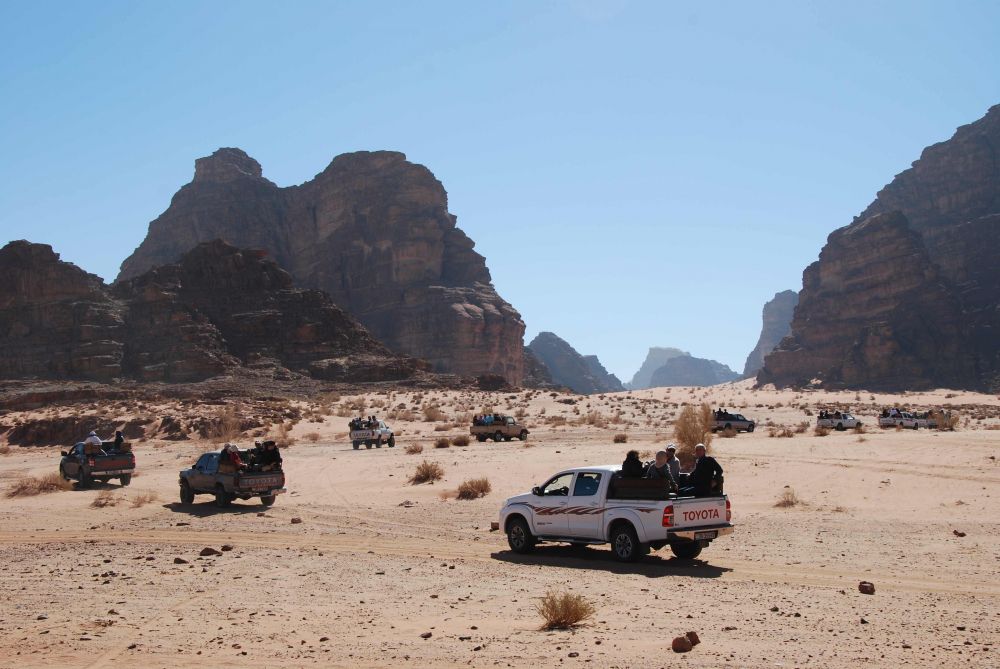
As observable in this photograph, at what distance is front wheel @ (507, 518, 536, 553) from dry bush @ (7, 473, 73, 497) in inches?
676

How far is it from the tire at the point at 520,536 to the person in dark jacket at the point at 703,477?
258 centimetres

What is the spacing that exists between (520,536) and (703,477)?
3128mm

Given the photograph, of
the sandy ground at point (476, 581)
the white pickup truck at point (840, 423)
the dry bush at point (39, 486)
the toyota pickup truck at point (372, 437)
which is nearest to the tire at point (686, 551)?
the sandy ground at point (476, 581)

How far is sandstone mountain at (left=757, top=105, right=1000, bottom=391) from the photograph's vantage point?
132125 mm

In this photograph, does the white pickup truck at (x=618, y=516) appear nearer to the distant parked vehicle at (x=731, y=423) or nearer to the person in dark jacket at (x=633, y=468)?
the person in dark jacket at (x=633, y=468)

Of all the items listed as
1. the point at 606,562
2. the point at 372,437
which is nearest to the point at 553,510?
the point at 606,562

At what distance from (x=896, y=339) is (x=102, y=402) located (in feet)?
358

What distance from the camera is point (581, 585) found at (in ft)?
39.3

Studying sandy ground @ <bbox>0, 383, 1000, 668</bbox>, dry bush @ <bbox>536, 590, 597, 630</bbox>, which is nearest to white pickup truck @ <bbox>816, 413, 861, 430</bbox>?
sandy ground @ <bbox>0, 383, 1000, 668</bbox>

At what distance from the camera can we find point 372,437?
4262 centimetres

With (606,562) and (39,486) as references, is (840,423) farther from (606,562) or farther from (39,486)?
(39,486)

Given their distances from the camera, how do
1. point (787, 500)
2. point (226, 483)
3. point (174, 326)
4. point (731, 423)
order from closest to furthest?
point (787, 500) → point (226, 483) → point (731, 423) → point (174, 326)

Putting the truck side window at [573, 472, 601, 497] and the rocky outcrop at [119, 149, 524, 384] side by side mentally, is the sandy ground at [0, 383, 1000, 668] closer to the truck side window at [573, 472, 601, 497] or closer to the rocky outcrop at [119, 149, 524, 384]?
the truck side window at [573, 472, 601, 497]

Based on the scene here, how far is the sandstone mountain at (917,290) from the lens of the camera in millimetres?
132125
